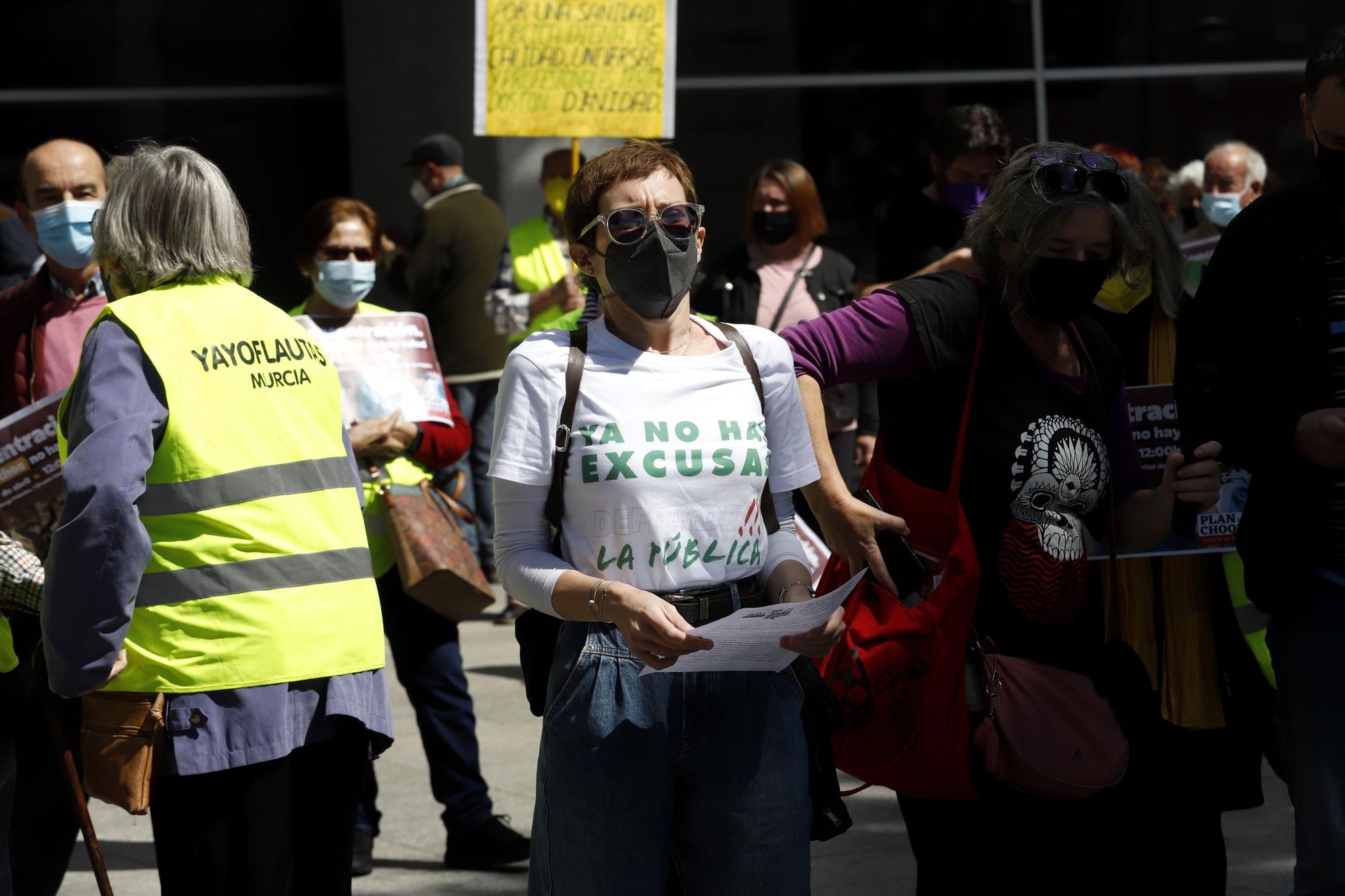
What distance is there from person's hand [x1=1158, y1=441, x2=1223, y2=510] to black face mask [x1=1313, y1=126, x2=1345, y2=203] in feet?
1.78

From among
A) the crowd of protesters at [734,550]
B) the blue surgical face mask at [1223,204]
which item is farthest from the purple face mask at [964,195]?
the crowd of protesters at [734,550]

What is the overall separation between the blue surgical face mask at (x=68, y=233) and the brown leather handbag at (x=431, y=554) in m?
1.08

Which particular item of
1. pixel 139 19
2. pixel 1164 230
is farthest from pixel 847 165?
pixel 1164 230

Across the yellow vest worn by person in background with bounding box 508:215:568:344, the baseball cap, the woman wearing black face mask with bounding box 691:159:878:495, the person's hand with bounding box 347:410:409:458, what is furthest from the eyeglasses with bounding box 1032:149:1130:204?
the baseball cap

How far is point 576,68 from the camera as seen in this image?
6.37 metres

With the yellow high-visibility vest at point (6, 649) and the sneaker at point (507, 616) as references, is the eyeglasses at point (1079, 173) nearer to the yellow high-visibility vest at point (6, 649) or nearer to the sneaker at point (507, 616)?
the yellow high-visibility vest at point (6, 649)

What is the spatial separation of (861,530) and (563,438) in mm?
761

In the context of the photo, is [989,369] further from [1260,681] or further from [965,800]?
[1260,681]

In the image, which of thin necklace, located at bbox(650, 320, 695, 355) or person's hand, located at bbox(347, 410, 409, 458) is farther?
person's hand, located at bbox(347, 410, 409, 458)

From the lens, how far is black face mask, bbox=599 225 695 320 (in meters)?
2.83

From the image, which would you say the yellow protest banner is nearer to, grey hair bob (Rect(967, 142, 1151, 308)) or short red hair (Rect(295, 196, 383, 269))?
short red hair (Rect(295, 196, 383, 269))

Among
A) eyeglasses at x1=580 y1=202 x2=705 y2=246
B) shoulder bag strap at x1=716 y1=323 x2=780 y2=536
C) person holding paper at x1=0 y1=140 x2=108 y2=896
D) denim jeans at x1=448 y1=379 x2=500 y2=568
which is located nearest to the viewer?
eyeglasses at x1=580 y1=202 x2=705 y2=246

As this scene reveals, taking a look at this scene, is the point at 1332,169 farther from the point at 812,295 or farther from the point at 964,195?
the point at 812,295

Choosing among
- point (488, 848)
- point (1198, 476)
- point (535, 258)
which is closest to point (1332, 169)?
point (1198, 476)
